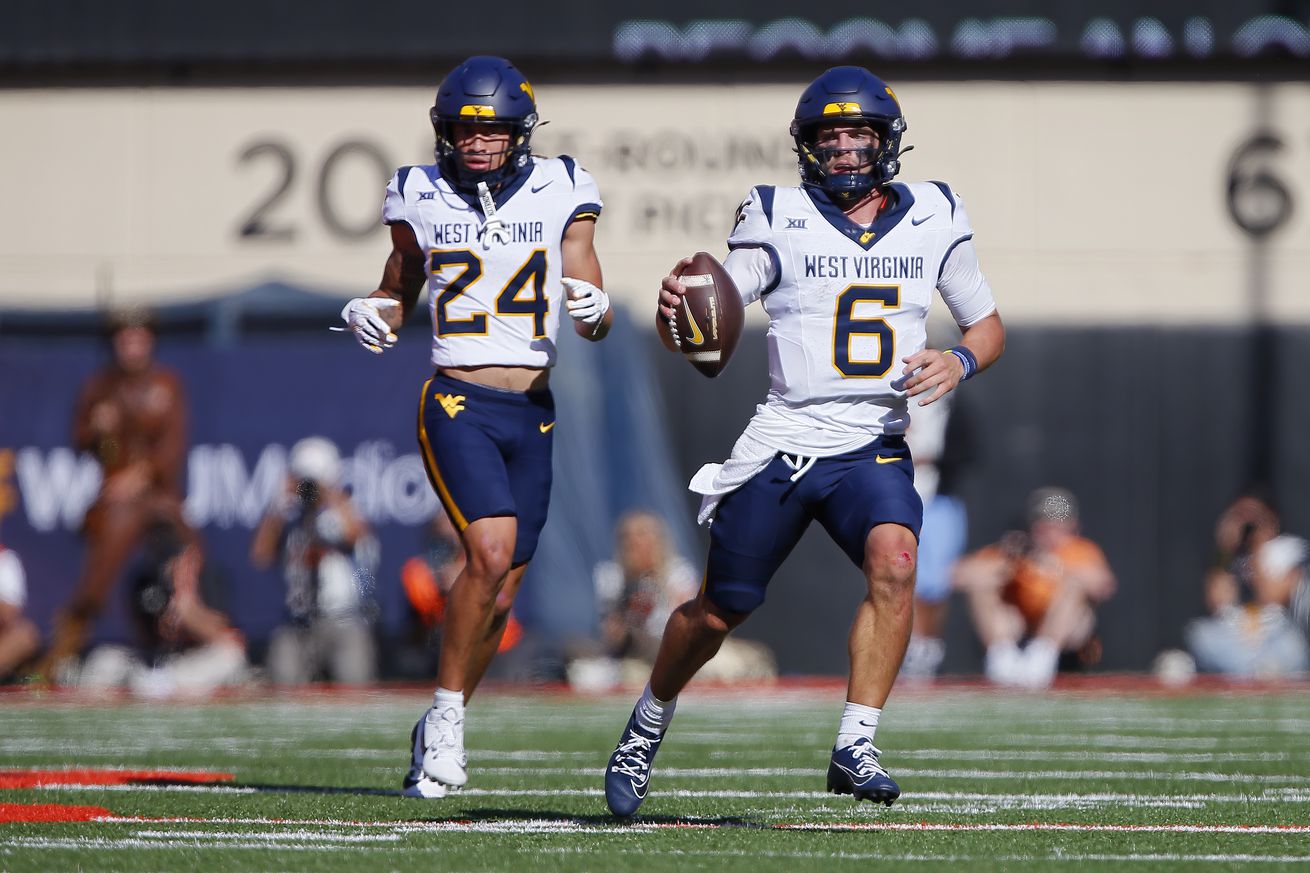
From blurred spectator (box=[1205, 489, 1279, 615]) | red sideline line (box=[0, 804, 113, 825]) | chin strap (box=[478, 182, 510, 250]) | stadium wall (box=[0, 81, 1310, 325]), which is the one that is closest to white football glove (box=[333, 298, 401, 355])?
chin strap (box=[478, 182, 510, 250])

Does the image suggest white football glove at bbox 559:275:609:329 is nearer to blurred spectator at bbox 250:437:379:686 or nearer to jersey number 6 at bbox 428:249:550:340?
jersey number 6 at bbox 428:249:550:340

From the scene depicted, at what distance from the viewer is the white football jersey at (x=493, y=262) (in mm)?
5648

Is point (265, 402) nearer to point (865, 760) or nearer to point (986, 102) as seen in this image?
point (986, 102)

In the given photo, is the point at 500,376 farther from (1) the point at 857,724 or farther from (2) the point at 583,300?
(1) the point at 857,724

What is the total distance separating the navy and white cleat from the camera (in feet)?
15.4

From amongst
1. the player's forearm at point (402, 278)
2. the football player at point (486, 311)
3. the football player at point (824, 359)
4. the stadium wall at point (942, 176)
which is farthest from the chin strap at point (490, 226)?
the stadium wall at point (942, 176)

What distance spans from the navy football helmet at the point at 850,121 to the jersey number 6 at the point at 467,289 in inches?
42.2

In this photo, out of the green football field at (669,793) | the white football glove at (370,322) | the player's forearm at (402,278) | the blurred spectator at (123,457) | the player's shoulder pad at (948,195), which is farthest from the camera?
the blurred spectator at (123,457)

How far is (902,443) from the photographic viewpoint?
4848 mm

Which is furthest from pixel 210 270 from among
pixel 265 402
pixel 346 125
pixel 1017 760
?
pixel 1017 760

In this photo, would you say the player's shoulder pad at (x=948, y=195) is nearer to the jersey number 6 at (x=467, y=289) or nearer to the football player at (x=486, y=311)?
the football player at (x=486, y=311)

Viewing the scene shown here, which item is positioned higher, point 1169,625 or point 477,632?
point 477,632

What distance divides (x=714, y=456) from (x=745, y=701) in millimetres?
4194

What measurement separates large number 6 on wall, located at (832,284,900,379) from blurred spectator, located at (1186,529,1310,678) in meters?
8.61
